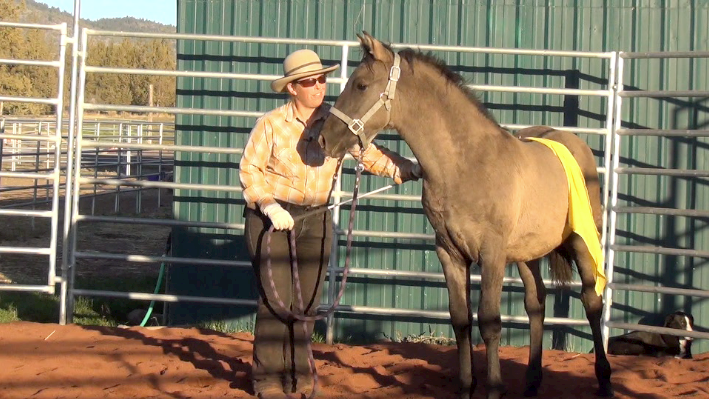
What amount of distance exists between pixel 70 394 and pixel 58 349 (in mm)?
1023

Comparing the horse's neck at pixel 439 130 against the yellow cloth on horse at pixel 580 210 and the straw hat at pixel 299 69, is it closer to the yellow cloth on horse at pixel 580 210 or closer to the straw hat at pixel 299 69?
the straw hat at pixel 299 69

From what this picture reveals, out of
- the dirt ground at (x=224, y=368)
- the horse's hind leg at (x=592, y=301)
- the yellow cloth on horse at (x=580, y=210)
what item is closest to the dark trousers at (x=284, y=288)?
the dirt ground at (x=224, y=368)

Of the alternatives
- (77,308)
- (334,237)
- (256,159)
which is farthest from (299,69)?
(77,308)

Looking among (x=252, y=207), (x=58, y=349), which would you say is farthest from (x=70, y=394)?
(x=252, y=207)

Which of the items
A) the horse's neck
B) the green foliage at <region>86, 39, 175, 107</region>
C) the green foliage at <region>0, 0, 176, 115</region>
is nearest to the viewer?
the horse's neck

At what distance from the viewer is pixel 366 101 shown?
4.37 m

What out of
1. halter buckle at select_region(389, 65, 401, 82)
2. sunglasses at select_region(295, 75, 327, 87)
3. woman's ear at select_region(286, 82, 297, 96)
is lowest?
woman's ear at select_region(286, 82, 297, 96)

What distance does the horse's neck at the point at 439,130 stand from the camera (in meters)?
4.50

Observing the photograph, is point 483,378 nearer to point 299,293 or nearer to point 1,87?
point 299,293

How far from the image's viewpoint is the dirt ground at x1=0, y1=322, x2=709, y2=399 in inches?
197

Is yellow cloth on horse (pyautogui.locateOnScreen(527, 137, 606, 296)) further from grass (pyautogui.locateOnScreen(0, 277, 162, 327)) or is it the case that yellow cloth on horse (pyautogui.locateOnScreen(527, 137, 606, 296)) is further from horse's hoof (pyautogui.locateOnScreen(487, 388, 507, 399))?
grass (pyautogui.locateOnScreen(0, 277, 162, 327))

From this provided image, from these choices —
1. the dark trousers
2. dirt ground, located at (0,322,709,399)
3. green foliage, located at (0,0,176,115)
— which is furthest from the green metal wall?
green foliage, located at (0,0,176,115)

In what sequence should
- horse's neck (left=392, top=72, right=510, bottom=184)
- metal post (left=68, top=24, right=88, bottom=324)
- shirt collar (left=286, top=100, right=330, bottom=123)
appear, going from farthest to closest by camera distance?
metal post (left=68, top=24, right=88, bottom=324) → shirt collar (left=286, top=100, right=330, bottom=123) → horse's neck (left=392, top=72, right=510, bottom=184)

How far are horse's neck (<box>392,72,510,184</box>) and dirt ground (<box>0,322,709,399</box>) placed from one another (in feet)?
4.44
